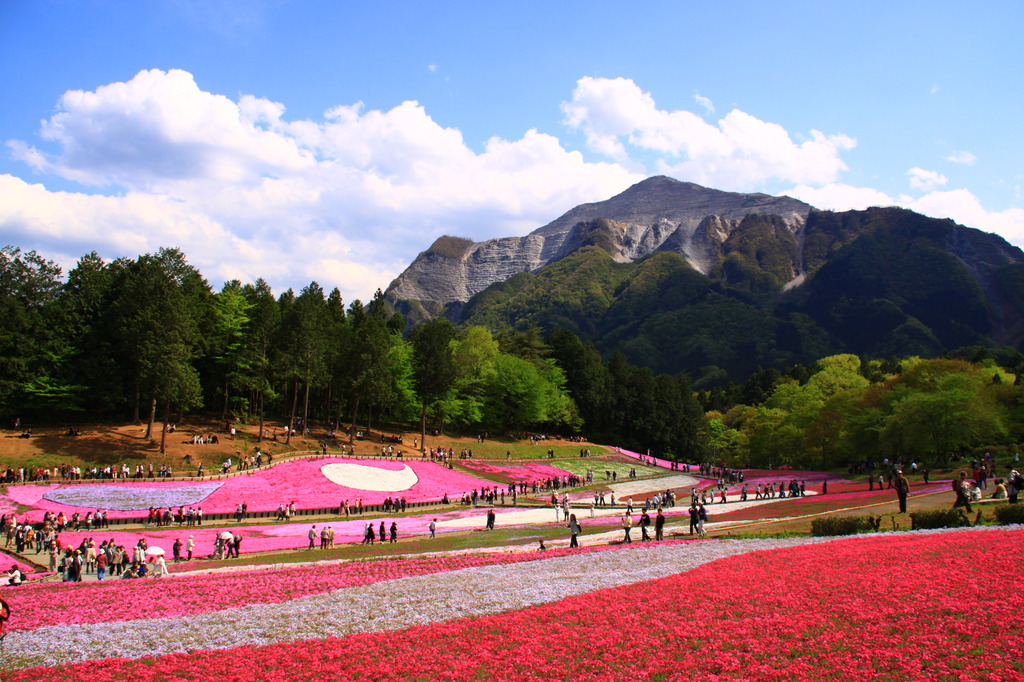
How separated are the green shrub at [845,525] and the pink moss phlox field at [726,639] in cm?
755

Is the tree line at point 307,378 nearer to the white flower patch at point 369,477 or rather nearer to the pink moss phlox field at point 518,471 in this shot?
the pink moss phlox field at point 518,471

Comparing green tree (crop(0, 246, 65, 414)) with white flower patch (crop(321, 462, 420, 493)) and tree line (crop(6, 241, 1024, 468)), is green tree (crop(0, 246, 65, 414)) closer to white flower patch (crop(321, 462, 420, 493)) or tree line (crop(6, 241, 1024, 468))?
tree line (crop(6, 241, 1024, 468))

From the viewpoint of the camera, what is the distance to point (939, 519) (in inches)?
1035

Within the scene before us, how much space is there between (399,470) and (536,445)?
34018 millimetres

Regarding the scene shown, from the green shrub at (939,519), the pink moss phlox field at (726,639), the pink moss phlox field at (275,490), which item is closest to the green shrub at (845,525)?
the green shrub at (939,519)

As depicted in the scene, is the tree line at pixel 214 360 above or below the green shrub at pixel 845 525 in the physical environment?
above

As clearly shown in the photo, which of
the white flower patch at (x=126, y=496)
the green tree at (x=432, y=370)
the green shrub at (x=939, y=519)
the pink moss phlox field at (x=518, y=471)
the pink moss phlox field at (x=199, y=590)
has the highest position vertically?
the green tree at (x=432, y=370)

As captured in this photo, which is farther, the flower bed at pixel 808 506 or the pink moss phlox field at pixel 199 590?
the flower bed at pixel 808 506

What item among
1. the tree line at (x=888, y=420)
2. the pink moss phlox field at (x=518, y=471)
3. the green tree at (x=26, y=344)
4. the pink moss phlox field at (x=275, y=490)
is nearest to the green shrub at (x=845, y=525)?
the pink moss phlox field at (x=275, y=490)

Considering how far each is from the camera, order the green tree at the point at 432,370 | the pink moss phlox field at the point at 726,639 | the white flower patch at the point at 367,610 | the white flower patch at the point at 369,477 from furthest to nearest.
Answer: the green tree at the point at 432,370
the white flower patch at the point at 369,477
the white flower patch at the point at 367,610
the pink moss phlox field at the point at 726,639

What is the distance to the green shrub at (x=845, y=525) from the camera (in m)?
27.7

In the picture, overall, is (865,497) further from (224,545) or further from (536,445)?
(536,445)

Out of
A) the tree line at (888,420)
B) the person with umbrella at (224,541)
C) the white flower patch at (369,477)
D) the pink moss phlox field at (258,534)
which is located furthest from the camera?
the tree line at (888,420)

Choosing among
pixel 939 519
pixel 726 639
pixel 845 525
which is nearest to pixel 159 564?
pixel 726 639
